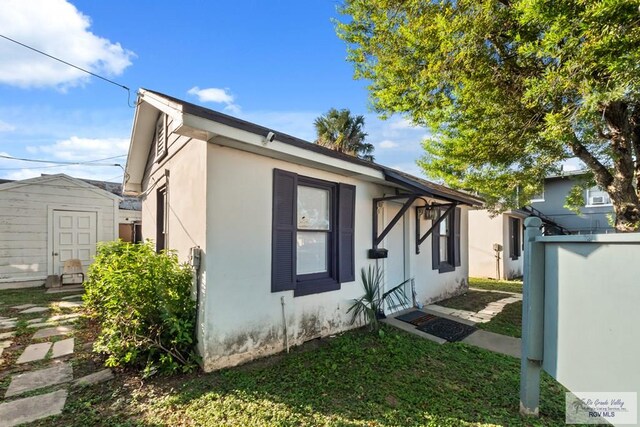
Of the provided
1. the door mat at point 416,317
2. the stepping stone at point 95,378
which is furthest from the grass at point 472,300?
the stepping stone at point 95,378

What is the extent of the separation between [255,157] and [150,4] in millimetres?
4564

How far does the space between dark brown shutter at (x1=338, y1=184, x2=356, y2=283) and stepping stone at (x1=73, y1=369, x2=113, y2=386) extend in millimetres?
3391

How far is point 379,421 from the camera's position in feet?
9.11

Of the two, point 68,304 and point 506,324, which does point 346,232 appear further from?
point 68,304

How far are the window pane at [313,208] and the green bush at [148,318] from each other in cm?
204

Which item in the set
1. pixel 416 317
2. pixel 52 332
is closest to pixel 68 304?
pixel 52 332

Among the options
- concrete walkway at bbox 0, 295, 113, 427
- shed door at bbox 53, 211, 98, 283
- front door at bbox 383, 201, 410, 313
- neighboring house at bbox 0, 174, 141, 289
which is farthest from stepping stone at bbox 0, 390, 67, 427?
neighboring house at bbox 0, 174, 141, 289

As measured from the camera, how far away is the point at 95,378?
11.5 feet

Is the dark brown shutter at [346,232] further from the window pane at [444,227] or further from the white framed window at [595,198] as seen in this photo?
the white framed window at [595,198]

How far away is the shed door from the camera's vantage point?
9.48 metres

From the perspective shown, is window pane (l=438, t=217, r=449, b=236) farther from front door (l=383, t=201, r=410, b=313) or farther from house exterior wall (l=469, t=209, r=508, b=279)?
house exterior wall (l=469, t=209, r=508, b=279)

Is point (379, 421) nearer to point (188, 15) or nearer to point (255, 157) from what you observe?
point (255, 157)

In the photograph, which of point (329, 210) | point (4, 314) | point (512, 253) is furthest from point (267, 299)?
point (512, 253)

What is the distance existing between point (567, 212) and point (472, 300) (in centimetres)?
1510
